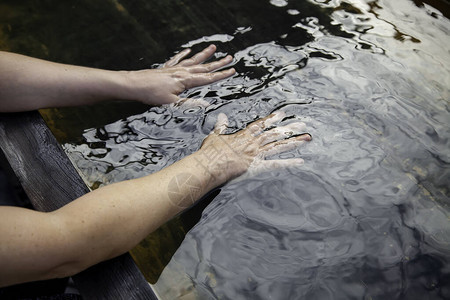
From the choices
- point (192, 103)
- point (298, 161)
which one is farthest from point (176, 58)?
point (298, 161)

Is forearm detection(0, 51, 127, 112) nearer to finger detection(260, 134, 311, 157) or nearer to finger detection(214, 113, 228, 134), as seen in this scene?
finger detection(214, 113, 228, 134)

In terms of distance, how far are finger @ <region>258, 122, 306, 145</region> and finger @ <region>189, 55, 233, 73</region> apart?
561mm

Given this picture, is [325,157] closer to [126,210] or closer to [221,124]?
[221,124]

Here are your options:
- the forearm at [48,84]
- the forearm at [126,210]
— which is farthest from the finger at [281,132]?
the forearm at [48,84]

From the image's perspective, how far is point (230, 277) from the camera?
1565 mm

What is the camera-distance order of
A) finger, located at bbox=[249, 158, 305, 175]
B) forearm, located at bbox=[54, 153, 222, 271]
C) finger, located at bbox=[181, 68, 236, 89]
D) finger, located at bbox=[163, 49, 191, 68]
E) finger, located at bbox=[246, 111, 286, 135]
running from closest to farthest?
forearm, located at bbox=[54, 153, 222, 271] → finger, located at bbox=[249, 158, 305, 175] → finger, located at bbox=[246, 111, 286, 135] → finger, located at bbox=[181, 68, 236, 89] → finger, located at bbox=[163, 49, 191, 68]

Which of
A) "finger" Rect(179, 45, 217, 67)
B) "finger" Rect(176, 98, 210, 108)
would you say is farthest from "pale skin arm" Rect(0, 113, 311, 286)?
"finger" Rect(179, 45, 217, 67)

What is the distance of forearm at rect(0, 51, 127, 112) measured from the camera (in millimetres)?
1802

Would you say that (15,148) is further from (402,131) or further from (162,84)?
(402,131)

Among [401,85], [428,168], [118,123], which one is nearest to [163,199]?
[118,123]

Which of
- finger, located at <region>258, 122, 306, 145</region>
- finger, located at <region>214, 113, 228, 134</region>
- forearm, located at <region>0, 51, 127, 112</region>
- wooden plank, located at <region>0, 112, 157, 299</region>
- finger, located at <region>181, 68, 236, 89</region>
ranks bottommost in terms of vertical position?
wooden plank, located at <region>0, 112, 157, 299</region>

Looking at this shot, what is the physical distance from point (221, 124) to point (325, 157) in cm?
53

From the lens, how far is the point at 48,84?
1.89 meters

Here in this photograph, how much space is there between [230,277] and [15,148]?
1056mm
